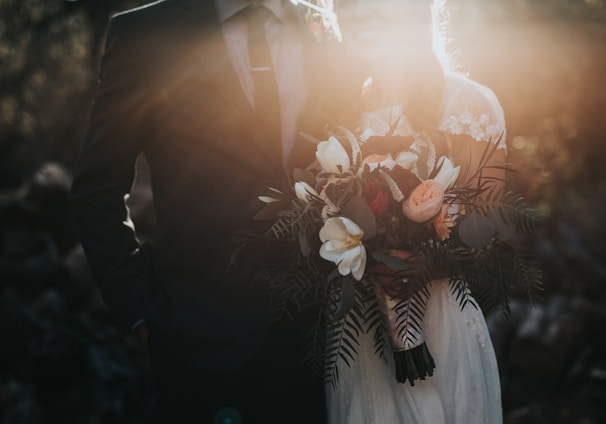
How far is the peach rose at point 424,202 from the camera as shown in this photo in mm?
1911

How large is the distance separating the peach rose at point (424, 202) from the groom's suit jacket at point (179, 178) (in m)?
0.67

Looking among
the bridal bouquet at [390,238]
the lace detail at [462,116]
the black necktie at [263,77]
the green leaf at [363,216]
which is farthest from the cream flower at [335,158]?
the black necktie at [263,77]

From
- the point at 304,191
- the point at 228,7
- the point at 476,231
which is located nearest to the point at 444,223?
the point at 476,231

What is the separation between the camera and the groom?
232cm

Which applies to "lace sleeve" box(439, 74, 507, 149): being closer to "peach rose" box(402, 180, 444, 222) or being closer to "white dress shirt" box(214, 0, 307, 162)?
"peach rose" box(402, 180, 444, 222)

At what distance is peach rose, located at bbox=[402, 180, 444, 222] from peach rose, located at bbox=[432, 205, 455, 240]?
45 millimetres

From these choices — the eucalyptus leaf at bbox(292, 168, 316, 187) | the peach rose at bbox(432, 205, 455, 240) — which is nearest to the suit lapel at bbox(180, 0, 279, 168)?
the eucalyptus leaf at bbox(292, 168, 316, 187)

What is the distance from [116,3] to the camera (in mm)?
8602

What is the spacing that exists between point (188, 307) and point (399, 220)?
87 centimetres

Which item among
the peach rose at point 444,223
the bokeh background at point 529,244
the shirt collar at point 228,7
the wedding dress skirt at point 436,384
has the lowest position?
the bokeh background at point 529,244

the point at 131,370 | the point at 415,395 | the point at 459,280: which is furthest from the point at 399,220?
the point at 131,370

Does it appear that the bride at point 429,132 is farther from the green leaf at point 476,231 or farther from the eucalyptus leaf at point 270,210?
the eucalyptus leaf at point 270,210

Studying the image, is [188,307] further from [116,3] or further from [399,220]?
[116,3]

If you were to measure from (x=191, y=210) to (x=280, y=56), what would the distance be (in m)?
0.79
